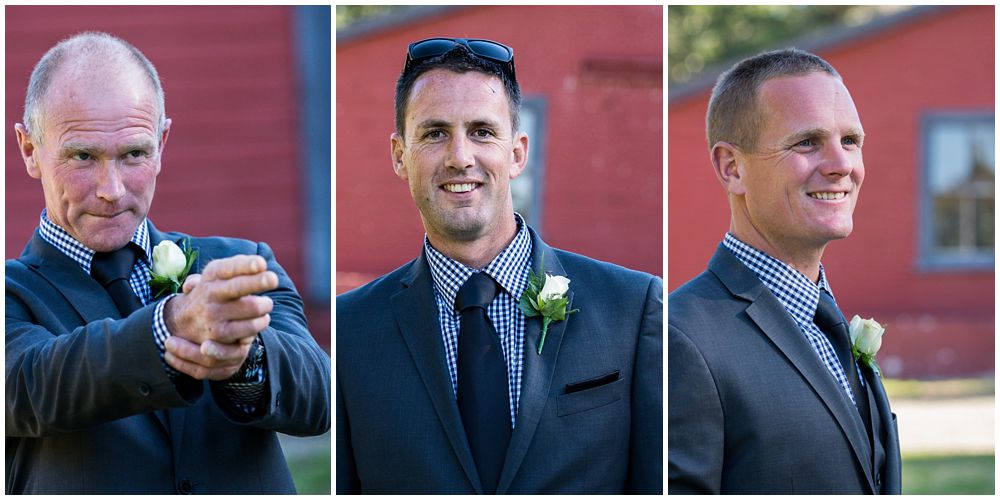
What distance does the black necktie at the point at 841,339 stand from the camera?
278cm

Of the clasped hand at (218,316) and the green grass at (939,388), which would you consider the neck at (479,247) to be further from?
the green grass at (939,388)

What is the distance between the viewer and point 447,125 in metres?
2.80

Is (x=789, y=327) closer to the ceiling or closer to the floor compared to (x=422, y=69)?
closer to the floor

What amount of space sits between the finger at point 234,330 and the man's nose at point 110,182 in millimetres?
608

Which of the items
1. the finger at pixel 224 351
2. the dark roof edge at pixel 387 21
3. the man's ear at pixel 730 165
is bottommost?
the finger at pixel 224 351

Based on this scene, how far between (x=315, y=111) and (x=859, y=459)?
449 centimetres

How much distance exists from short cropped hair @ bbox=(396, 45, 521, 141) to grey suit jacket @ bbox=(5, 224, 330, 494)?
568 mm

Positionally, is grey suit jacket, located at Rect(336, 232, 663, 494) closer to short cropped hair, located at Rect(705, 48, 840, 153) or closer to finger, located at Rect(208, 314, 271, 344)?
short cropped hair, located at Rect(705, 48, 840, 153)

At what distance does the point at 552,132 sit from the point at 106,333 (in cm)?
218

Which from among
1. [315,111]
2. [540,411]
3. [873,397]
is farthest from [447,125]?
[315,111]

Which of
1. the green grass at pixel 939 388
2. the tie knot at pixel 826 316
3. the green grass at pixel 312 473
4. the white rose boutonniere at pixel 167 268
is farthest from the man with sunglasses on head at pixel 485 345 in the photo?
the green grass at pixel 939 388

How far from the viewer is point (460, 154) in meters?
2.78

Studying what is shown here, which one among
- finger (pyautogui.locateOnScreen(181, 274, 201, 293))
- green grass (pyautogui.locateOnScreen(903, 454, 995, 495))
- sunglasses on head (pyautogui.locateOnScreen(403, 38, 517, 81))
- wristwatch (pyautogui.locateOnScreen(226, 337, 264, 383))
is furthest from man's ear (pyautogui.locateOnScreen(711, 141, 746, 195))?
green grass (pyautogui.locateOnScreen(903, 454, 995, 495))

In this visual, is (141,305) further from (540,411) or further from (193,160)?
(193,160)
